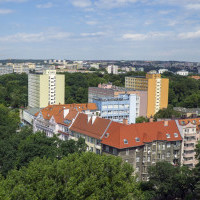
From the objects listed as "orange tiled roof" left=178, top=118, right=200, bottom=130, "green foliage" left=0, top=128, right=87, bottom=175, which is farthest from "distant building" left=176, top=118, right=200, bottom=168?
"green foliage" left=0, top=128, right=87, bottom=175

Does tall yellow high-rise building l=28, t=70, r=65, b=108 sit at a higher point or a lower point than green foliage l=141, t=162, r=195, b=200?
higher

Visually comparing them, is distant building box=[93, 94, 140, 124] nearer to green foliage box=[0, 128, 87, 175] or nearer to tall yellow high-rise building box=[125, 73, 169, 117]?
tall yellow high-rise building box=[125, 73, 169, 117]

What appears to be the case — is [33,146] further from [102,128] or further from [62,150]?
[102,128]

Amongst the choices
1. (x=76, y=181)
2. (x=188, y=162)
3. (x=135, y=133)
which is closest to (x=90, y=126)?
(x=135, y=133)

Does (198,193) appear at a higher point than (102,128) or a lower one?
lower

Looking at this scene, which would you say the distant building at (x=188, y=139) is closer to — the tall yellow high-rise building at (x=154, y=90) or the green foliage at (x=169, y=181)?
the green foliage at (x=169, y=181)

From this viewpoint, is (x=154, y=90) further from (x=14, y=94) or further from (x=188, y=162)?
(x=188, y=162)

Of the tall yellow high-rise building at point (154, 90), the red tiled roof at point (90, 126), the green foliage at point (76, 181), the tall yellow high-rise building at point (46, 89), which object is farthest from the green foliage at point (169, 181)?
the tall yellow high-rise building at point (46, 89)

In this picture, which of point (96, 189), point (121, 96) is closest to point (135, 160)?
point (96, 189)
